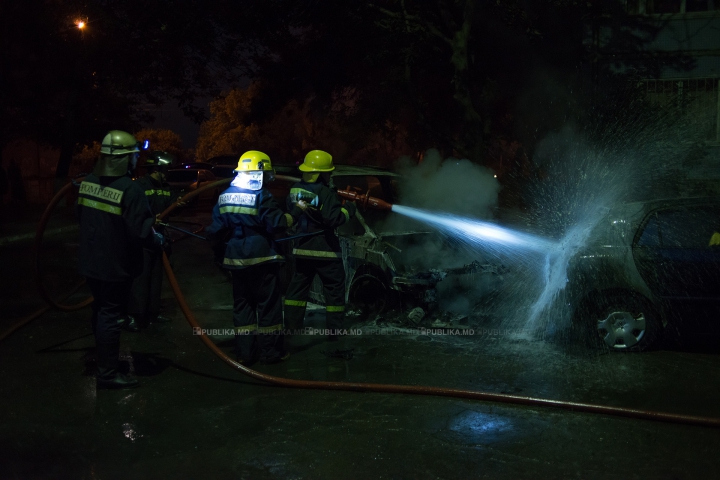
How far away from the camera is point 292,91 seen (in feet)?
63.4

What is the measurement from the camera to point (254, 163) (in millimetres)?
5910

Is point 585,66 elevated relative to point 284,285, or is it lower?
elevated

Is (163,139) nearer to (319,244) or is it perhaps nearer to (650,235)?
(319,244)

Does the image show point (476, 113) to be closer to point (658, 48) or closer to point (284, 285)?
point (658, 48)

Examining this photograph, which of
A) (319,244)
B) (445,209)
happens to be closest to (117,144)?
(319,244)

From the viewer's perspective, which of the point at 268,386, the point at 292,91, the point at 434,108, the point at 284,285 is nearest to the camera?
the point at 268,386

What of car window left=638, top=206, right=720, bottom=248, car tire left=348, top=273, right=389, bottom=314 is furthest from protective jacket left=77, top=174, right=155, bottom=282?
car window left=638, top=206, right=720, bottom=248

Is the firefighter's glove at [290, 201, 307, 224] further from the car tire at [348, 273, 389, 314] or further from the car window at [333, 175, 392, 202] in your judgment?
the car window at [333, 175, 392, 202]

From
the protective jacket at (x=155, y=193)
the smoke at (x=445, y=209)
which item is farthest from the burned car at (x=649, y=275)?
the protective jacket at (x=155, y=193)

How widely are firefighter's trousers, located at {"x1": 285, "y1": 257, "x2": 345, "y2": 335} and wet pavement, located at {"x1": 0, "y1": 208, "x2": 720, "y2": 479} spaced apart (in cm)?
29

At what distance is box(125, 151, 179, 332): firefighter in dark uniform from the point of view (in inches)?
279

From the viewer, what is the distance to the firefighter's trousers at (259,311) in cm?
593

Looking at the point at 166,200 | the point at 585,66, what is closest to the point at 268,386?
the point at 166,200

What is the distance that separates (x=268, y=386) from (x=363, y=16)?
12528 millimetres
